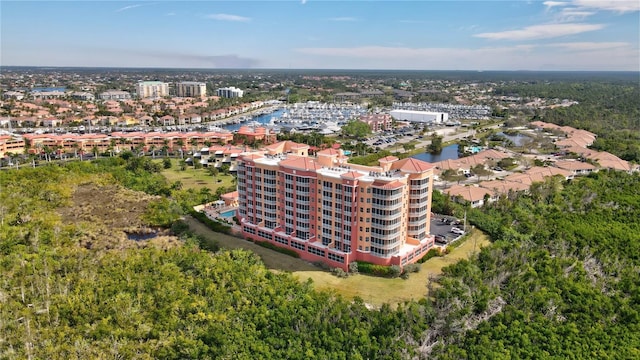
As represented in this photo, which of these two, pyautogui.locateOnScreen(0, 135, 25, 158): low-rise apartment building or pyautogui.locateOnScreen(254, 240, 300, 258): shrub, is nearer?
pyautogui.locateOnScreen(254, 240, 300, 258): shrub

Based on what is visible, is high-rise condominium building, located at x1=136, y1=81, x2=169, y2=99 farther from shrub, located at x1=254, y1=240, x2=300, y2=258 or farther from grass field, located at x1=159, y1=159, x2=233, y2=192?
shrub, located at x1=254, y1=240, x2=300, y2=258

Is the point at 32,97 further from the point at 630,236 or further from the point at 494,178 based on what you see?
the point at 630,236

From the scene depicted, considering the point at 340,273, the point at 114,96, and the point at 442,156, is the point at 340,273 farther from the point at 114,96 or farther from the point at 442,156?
the point at 114,96

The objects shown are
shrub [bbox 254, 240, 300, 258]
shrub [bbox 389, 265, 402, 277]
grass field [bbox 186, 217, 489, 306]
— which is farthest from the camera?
shrub [bbox 254, 240, 300, 258]

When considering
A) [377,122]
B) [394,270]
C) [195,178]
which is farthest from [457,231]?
[377,122]

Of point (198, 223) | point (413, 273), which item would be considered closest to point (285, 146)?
point (198, 223)

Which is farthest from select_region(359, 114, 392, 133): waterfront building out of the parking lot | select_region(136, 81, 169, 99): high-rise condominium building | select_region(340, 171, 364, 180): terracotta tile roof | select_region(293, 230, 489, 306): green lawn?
select_region(136, 81, 169, 99): high-rise condominium building

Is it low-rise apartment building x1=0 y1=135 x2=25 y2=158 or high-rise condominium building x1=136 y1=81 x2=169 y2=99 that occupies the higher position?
high-rise condominium building x1=136 y1=81 x2=169 y2=99
